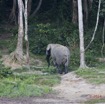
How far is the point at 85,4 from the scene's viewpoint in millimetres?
26266

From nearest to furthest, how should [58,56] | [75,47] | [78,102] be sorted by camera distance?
[78,102]
[58,56]
[75,47]

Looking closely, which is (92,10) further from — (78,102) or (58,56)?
(78,102)

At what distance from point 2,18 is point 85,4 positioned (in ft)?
18.1

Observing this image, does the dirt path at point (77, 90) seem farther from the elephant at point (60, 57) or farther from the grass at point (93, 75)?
the elephant at point (60, 57)

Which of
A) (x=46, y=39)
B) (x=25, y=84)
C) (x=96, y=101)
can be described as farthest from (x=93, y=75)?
(x=46, y=39)

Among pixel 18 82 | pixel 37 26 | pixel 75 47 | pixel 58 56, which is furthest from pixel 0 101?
pixel 37 26

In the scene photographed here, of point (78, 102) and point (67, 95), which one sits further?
point (67, 95)

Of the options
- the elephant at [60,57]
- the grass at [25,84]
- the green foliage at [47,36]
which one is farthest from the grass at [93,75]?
the green foliage at [47,36]

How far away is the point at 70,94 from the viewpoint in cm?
1527

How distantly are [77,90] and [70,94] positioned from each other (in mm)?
630

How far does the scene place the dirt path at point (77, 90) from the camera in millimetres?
14750

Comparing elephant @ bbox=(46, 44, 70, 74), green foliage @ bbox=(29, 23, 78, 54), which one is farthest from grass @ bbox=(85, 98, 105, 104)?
green foliage @ bbox=(29, 23, 78, 54)

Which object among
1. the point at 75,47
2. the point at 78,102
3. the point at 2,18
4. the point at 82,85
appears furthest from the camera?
the point at 2,18

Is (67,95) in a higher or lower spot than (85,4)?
lower
